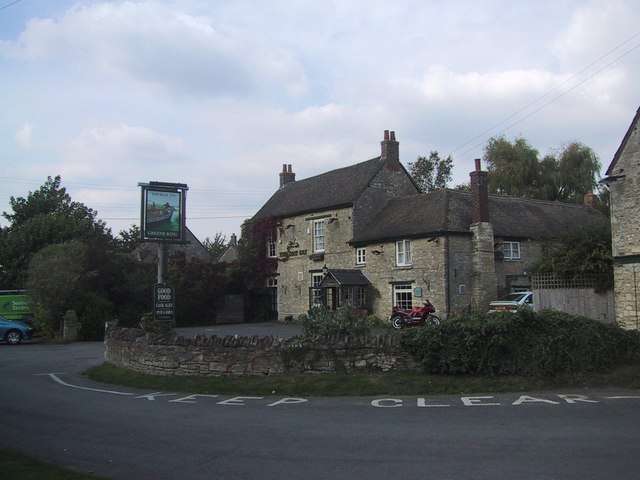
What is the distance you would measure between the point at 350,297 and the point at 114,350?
1847 cm

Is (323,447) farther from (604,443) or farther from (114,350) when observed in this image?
(114,350)

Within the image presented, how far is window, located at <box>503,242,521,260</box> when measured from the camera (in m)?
34.7

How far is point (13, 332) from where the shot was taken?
32.6 metres

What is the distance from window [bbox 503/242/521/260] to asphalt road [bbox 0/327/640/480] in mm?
22046

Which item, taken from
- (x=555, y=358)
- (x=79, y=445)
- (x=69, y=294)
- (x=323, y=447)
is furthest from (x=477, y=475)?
(x=69, y=294)

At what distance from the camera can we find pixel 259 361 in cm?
1572

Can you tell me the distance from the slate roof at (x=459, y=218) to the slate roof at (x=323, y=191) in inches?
89.8

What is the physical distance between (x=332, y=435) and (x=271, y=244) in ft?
117

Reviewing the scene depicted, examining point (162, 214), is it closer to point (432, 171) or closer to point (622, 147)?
point (622, 147)

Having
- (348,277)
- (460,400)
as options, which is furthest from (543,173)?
(460,400)

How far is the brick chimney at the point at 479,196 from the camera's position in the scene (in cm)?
3331

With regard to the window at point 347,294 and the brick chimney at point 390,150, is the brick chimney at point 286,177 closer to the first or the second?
the brick chimney at point 390,150

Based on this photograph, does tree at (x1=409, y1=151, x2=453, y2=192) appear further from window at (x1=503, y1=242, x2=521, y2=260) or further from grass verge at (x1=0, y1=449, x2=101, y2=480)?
grass verge at (x1=0, y1=449, x2=101, y2=480)

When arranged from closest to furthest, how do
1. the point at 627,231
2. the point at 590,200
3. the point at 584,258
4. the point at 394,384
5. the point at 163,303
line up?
1. the point at 394,384
2. the point at 163,303
3. the point at 627,231
4. the point at 584,258
5. the point at 590,200
